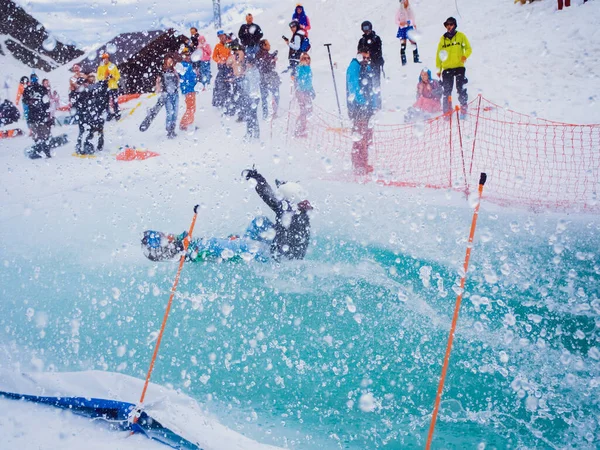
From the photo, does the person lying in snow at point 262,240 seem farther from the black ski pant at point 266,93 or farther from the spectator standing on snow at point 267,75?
the black ski pant at point 266,93

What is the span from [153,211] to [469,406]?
557cm

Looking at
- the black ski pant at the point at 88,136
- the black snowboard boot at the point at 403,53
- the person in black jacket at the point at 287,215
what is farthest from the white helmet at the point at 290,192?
the black snowboard boot at the point at 403,53

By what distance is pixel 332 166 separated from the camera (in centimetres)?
908

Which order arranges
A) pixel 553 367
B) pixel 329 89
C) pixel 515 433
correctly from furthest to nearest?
pixel 329 89 < pixel 553 367 < pixel 515 433

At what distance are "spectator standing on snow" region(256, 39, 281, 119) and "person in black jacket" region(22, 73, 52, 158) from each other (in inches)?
191

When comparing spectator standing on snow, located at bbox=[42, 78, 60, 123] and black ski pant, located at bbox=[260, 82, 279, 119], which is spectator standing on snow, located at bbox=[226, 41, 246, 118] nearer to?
black ski pant, located at bbox=[260, 82, 279, 119]

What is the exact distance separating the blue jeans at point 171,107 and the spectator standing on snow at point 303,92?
2.88 metres

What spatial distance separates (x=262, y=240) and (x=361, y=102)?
12.8 ft

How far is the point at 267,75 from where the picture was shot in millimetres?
10547

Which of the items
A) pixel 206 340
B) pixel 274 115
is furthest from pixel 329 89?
pixel 206 340

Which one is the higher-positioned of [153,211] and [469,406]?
[153,211]

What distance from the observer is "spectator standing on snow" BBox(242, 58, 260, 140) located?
10.1 meters

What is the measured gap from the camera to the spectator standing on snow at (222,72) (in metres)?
11.6

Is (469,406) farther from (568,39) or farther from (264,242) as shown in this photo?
(568,39)
